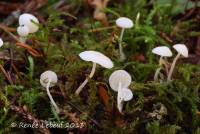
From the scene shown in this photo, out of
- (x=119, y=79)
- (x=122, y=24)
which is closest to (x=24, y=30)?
(x=122, y=24)

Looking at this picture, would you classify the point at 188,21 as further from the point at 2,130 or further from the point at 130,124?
the point at 2,130

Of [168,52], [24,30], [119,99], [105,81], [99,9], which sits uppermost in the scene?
[99,9]

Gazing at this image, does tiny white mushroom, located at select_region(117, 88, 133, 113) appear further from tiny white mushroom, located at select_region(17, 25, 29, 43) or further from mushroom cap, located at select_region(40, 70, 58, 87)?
tiny white mushroom, located at select_region(17, 25, 29, 43)

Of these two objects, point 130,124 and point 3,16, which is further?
point 3,16

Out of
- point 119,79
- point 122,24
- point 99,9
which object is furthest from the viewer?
point 99,9

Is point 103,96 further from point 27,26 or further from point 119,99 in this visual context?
point 27,26

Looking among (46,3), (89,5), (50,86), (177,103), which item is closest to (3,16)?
(46,3)

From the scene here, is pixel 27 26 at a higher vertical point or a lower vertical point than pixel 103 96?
higher

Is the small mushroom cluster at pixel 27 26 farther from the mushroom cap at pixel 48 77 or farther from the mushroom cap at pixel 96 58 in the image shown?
the mushroom cap at pixel 96 58

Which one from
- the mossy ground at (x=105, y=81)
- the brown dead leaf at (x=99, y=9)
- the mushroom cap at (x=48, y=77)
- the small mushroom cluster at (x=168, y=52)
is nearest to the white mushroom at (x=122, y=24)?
the mossy ground at (x=105, y=81)
